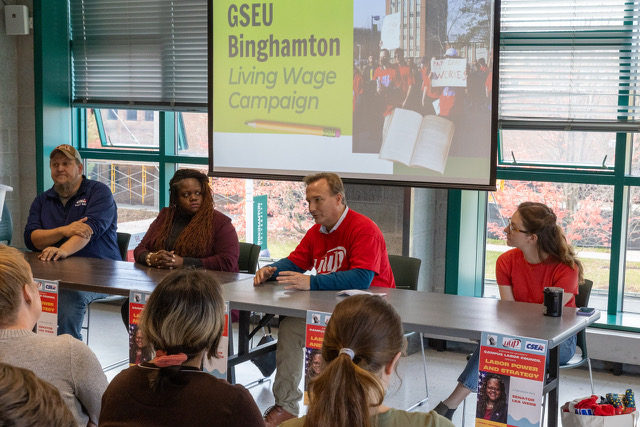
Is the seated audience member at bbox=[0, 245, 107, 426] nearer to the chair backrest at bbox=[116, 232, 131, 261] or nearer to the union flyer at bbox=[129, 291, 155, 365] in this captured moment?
the union flyer at bbox=[129, 291, 155, 365]

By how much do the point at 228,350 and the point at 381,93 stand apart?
2.14 metres

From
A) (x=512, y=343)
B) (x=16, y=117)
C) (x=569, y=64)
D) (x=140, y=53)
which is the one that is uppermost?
(x=140, y=53)

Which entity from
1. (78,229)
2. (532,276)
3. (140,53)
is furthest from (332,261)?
(140,53)

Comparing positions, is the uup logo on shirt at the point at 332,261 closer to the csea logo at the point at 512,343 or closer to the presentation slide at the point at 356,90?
the csea logo at the point at 512,343

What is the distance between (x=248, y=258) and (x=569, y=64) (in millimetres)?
2189

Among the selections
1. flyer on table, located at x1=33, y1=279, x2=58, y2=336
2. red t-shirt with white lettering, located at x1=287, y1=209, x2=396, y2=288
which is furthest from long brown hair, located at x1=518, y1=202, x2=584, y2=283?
flyer on table, located at x1=33, y1=279, x2=58, y2=336

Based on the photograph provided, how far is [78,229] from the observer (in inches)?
162

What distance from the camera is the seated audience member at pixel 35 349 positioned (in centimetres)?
194

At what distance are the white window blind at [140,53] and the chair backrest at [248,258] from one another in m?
1.57

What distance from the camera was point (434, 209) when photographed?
491 cm

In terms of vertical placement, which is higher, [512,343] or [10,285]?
[10,285]

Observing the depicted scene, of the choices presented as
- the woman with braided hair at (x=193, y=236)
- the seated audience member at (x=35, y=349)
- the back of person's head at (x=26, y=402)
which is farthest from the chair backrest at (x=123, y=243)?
the back of person's head at (x=26, y=402)

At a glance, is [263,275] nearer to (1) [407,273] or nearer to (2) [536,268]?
(1) [407,273]

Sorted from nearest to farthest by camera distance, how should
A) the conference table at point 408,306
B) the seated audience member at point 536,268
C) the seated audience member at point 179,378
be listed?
1. the seated audience member at point 179,378
2. the conference table at point 408,306
3. the seated audience member at point 536,268
